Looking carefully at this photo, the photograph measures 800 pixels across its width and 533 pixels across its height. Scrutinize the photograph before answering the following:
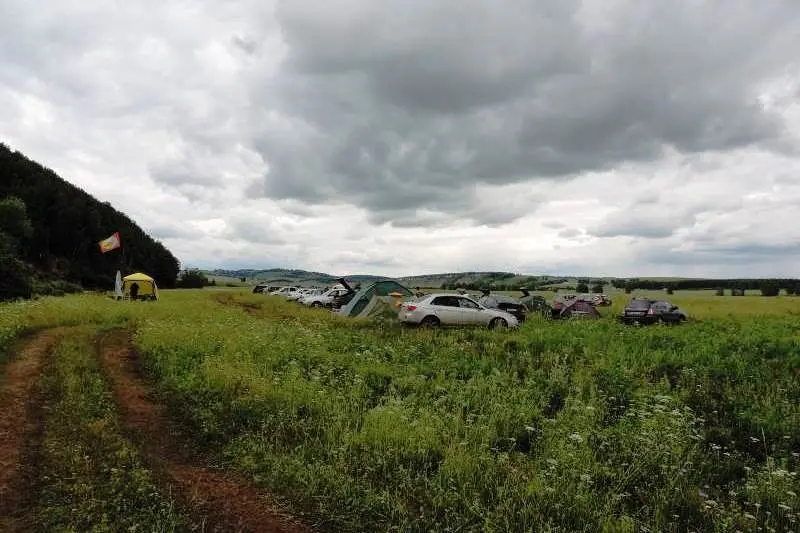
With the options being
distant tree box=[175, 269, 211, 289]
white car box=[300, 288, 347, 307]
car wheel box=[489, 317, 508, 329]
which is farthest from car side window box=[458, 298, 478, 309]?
distant tree box=[175, 269, 211, 289]

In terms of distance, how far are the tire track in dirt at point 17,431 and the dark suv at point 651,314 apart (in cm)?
3016

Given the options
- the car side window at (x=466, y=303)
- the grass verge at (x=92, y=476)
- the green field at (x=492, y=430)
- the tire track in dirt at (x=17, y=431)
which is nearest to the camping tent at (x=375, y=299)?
the car side window at (x=466, y=303)

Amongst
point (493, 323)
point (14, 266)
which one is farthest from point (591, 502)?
point (14, 266)

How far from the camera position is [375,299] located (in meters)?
27.2

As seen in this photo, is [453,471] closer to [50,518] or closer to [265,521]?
[265,521]

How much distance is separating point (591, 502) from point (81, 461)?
19.5 ft

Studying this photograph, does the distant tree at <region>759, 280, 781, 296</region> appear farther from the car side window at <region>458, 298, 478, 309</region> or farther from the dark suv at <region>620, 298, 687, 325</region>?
the car side window at <region>458, 298, 478, 309</region>

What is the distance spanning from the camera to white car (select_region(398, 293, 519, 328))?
23.5 m

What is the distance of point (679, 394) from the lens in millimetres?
10992

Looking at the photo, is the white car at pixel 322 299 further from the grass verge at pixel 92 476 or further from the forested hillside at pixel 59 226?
the forested hillside at pixel 59 226

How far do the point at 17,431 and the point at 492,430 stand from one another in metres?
6.79

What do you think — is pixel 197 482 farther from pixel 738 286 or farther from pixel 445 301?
pixel 738 286

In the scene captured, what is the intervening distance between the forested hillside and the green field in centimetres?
6745

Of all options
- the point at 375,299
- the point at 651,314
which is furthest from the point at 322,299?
the point at 651,314
